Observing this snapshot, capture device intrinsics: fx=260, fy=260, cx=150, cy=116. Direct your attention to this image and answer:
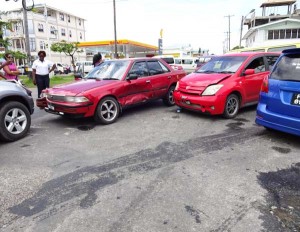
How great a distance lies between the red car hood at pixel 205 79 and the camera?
6008 millimetres

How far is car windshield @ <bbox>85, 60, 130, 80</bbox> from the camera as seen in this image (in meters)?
6.51

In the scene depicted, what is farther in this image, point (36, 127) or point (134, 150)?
point (36, 127)

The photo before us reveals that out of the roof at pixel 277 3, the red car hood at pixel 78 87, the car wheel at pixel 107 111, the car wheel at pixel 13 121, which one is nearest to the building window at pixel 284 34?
the roof at pixel 277 3

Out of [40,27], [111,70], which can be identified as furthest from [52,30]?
[111,70]

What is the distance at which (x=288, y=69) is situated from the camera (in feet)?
14.3

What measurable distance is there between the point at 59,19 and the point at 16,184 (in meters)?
56.0

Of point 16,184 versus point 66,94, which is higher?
point 66,94

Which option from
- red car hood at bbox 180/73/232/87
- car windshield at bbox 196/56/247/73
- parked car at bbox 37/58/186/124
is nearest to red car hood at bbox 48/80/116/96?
parked car at bbox 37/58/186/124

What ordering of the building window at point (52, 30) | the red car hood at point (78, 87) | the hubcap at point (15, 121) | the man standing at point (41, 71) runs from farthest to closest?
the building window at point (52, 30), the man standing at point (41, 71), the red car hood at point (78, 87), the hubcap at point (15, 121)

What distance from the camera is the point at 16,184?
330cm

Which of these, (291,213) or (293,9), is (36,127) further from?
(293,9)

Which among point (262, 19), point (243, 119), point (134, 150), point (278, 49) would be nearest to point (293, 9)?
point (262, 19)

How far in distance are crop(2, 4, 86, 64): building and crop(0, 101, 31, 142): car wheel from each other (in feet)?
137

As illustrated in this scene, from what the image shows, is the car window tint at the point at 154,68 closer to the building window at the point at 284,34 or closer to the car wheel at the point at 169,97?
the car wheel at the point at 169,97
